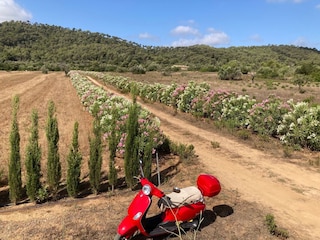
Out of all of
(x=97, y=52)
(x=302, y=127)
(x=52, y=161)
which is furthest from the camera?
(x=97, y=52)

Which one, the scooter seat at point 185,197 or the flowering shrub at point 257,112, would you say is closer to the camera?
the scooter seat at point 185,197

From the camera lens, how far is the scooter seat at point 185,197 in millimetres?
4777

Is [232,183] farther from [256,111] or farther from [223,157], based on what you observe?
[256,111]

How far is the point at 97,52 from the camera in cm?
12862

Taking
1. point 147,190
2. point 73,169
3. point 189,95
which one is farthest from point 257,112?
point 147,190

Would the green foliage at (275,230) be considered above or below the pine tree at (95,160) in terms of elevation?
below

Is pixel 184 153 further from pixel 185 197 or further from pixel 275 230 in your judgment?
pixel 185 197

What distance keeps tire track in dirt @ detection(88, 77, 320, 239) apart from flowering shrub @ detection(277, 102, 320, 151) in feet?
4.56

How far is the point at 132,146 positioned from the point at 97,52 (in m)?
127

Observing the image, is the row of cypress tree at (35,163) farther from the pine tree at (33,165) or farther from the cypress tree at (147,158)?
the cypress tree at (147,158)

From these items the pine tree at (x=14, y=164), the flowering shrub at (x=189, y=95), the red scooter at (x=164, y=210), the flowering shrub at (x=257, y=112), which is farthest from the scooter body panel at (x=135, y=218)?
the flowering shrub at (x=189, y=95)

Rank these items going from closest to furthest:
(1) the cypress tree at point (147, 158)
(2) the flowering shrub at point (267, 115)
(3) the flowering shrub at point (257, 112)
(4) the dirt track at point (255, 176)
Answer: (4) the dirt track at point (255, 176) → (1) the cypress tree at point (147, 158) → (3) the flowering shrub at point (257, 112) → (2) the flowering shrub at point (267, 115)

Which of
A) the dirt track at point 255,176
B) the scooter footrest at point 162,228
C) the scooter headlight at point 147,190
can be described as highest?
the scooter headlight at point 147,190

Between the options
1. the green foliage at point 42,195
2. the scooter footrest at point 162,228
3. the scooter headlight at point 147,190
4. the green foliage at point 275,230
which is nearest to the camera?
the scooter headlight at point 147,190
